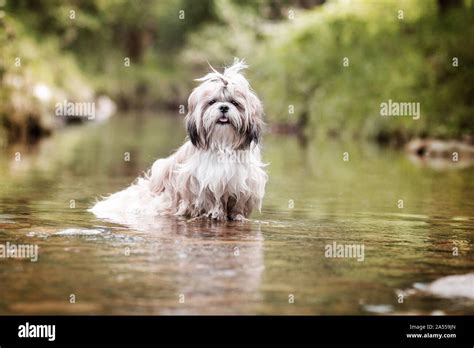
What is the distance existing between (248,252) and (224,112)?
1.88 metres

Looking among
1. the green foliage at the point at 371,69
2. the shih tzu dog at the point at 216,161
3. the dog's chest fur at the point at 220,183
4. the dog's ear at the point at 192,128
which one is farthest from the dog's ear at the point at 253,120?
the green foliage at the point at 371,69

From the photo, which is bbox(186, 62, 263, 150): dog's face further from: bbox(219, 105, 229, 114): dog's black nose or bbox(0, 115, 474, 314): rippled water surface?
bbox(0, 115, 474, 314): rippled water surface

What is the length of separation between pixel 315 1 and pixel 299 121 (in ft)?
37.5

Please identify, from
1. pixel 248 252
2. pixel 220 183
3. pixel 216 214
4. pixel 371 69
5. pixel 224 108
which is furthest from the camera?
pixel 371 69

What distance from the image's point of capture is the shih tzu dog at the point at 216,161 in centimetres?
944

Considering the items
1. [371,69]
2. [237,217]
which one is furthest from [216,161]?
[371,69]

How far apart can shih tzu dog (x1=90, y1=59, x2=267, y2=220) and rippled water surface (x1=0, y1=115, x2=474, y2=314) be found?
294 millimetres

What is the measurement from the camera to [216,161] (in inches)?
385

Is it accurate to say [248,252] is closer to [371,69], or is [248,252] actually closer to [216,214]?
[216,214]

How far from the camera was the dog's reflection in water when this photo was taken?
6.14 meters

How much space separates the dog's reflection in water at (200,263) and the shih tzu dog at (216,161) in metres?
0.24

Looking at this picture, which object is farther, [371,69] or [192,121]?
[371,69]

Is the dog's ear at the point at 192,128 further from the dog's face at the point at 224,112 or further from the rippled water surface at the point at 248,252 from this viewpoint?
the rippled water surface at the point at 248,252
